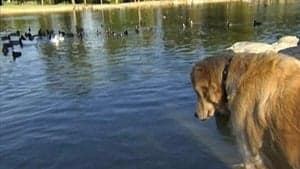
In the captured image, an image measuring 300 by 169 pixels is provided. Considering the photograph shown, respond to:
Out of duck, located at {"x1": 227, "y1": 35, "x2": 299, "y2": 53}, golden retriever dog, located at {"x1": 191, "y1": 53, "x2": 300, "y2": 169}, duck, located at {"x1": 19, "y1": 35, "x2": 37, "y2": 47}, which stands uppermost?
golden retriever dog, located at {"x1": 191, "y1": 53, "x2": 300, "y2": 169}

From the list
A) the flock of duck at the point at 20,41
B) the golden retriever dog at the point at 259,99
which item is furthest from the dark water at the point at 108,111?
the golden retriever dog at the point at 259,99

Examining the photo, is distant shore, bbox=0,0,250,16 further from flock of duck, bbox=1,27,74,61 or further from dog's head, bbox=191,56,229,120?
dog's head, bbox=191,56,229,120

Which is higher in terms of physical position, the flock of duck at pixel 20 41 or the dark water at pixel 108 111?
the flock of duck at pixel 20 41

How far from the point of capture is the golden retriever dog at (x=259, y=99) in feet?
15.1

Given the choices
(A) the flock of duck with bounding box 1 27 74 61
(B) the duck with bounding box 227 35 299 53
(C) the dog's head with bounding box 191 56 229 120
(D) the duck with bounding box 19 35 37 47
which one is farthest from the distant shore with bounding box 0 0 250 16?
(C) the dog's head with bounding box 191 56 229 120

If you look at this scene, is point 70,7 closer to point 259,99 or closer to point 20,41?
point 20,41

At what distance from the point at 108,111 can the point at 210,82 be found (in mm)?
11143

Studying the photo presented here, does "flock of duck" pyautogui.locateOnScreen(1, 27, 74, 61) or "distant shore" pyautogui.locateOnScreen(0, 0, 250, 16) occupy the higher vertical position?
"distant shore" pyautogui.locateOnScreen(0, 0, 250, 16)

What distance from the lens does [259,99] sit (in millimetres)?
4746

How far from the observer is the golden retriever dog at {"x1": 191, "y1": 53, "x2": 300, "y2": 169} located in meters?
4.60

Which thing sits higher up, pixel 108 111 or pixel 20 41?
pixel 20 41

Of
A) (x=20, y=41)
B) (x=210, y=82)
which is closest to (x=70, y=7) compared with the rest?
(x=20, y=41)

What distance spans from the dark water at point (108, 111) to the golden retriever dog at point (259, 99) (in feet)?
17.9

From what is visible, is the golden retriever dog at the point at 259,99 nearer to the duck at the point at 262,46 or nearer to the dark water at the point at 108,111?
the dark water at the point at 108,111
